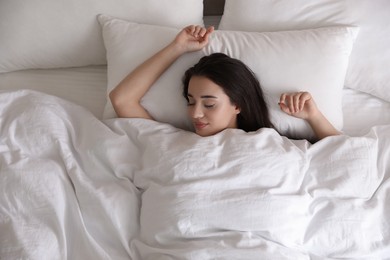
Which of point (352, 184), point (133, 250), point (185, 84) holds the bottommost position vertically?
point (133, 250)

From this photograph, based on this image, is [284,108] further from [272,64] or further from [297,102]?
[272,64]

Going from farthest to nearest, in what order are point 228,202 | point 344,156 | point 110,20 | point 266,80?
1. point 110,20
2. point 266,80
3. point 344,156
4. point 228,202

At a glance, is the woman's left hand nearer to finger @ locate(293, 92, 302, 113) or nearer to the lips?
finger @ locate(293, 92, 302, 113)

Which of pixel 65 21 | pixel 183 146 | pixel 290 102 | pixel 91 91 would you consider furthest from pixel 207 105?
pixel 65 21

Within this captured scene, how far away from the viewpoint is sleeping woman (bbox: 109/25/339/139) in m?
1.26

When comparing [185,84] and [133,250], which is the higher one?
[185,84]

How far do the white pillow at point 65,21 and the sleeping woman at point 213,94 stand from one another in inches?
7.2

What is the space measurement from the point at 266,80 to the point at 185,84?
0.26m

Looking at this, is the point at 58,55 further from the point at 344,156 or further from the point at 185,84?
the point at 344,156

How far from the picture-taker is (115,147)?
1.25 m

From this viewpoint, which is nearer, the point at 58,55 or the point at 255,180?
the point at 255,180

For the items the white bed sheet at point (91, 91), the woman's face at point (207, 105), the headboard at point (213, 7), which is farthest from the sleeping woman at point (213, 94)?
the headboard at point (213, 7)

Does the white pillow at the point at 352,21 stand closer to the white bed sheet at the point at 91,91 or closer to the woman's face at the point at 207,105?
the white bed sheet at the point at 91,91

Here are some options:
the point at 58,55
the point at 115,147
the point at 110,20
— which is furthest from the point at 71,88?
the point at 115,147
